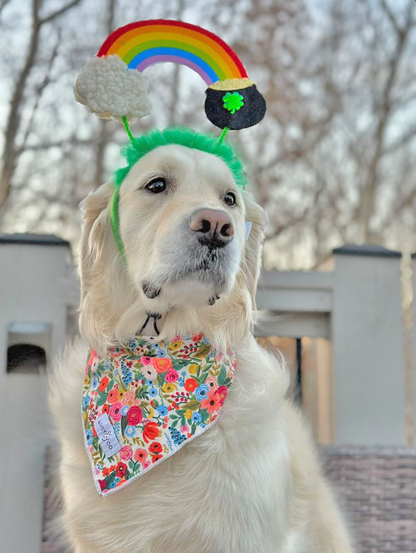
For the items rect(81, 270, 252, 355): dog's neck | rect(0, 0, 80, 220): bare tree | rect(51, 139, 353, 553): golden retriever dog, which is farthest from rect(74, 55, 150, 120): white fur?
rect(0, 0, 80, 220): bare tree

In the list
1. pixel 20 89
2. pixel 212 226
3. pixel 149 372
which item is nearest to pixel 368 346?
pixel 149 372

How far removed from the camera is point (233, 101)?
1153 millimetres

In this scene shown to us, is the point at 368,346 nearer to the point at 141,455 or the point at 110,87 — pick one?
the point at 141,455

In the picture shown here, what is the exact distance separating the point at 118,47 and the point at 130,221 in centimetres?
40

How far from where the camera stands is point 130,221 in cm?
110

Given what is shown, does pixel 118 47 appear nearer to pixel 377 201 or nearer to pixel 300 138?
pixel 300 138

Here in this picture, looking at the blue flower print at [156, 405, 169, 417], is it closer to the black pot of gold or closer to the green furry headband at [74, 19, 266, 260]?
the green furry headband at [74, 19, 266, 260]

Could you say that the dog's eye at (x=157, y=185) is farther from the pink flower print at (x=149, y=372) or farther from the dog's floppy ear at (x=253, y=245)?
the pink flower print at (x=149, y=372)

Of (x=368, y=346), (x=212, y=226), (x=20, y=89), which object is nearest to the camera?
(x=212, y=226)

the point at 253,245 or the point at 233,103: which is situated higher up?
the point at 233,103

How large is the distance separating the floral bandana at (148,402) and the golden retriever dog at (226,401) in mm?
28

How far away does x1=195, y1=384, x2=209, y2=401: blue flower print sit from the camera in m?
1.08

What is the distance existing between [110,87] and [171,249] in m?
0.41

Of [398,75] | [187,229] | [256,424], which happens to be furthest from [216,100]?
[398,75]
